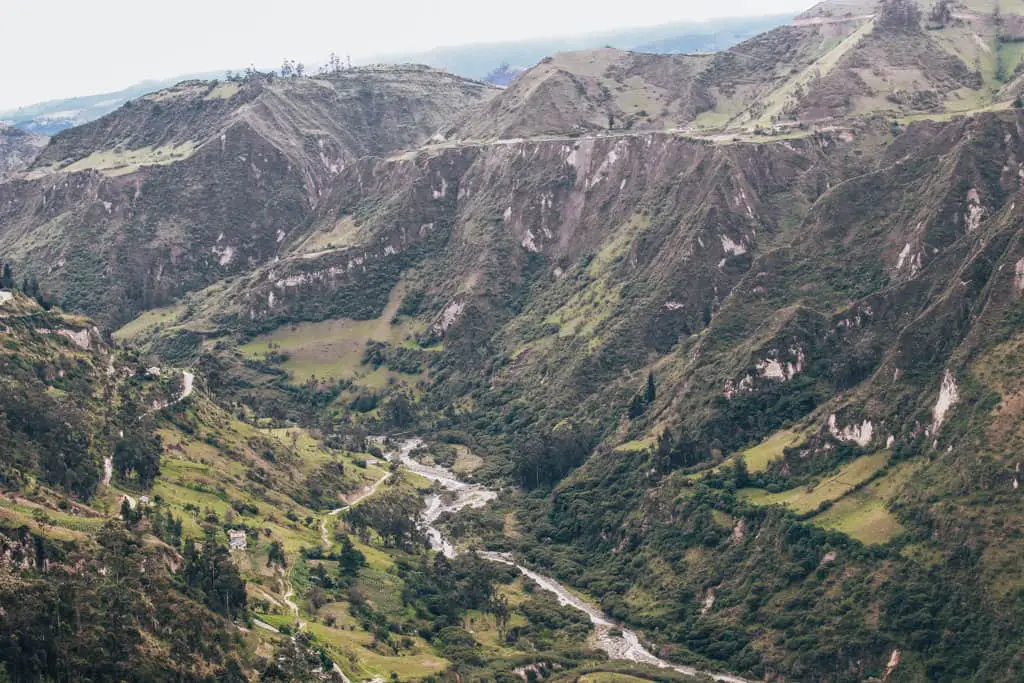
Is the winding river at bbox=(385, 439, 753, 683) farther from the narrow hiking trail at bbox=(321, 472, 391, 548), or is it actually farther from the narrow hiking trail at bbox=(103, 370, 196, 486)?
the narrow hiking trail at bbox=(103, 370, 196, 486)

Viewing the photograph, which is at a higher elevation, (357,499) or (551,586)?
(357,499)

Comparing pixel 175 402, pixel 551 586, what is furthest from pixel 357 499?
pixel 551 586

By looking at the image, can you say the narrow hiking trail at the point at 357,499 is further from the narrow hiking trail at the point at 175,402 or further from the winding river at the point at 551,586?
the narrow hiking trail at the point at 175,402

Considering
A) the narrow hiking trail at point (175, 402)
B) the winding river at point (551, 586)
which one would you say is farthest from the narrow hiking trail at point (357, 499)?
the narrow hiking trail at point (175, 402)

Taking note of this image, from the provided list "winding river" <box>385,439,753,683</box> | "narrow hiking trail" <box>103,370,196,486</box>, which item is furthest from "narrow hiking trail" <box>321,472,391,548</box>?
"narrow hiking trail" <box>103,370,196,486</box>

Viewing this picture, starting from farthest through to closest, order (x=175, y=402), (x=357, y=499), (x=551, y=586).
Answer: 1. (x=357, y=499)
2. (x=175, y=402)
3. (x=551, y=586)

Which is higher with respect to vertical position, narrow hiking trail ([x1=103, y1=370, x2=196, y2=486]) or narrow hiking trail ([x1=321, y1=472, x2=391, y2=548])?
narrow hiking trail ([x1=103, y1=370, x2=196, y2=486])

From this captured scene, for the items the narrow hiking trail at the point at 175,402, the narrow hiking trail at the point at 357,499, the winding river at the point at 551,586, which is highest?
the narrow hiking trail at the point at 175,402

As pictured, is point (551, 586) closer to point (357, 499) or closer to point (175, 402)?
point (357, 499)

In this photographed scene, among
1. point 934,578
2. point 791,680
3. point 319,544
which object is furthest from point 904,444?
point 319,544
